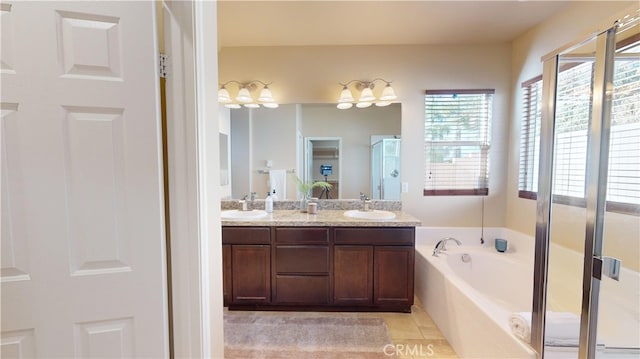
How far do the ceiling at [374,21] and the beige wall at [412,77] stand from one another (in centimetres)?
10

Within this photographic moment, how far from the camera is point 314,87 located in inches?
109

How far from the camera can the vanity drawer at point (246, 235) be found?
230 cm

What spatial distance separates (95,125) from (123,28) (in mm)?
346

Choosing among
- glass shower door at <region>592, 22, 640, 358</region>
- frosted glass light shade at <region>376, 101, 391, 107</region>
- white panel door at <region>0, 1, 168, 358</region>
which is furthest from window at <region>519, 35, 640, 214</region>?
white panel door at <region>0, 1, 168, 358</region>

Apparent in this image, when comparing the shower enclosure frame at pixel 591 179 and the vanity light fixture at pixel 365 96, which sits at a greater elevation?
the vanity light fixture at pixel 365 96

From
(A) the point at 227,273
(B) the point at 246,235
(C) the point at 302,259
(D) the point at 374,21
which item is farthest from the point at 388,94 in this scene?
(A) the point at 227,273

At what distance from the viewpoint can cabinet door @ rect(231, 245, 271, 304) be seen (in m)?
2.30

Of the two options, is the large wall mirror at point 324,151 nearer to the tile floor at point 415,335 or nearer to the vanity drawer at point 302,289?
the vanity drawer at point 302,289

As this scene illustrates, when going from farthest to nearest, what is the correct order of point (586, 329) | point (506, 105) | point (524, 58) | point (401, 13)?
point (506, 105), point (524, 58), point (401, 13), point (586, 329)

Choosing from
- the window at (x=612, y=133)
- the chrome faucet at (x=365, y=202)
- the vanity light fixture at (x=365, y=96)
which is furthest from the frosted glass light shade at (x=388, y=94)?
the window at (x=612, y=133)

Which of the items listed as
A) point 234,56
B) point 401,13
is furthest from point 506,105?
point 234,56

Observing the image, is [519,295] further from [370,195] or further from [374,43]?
[374,43]

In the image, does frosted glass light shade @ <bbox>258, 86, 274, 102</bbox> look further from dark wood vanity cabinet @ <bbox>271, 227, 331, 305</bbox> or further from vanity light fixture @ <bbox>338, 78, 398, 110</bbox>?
dark wood vanity cabinet @ <bbox>271, 227, 331, 305</bbox>

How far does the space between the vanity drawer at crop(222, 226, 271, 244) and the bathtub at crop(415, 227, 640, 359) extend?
5.05 feet
